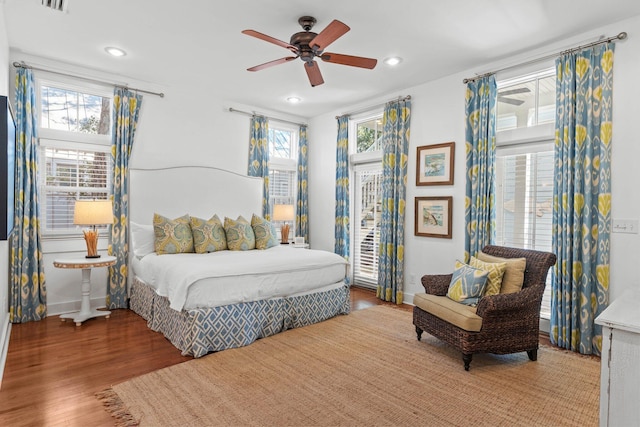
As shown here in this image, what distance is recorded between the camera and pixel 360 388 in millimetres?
2613

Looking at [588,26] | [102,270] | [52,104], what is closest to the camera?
[588,26]

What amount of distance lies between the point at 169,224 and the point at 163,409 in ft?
7.76

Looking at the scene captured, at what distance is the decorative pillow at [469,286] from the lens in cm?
314

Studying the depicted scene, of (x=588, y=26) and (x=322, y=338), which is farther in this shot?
(x=322, y=338)

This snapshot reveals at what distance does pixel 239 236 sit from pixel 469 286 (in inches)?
106

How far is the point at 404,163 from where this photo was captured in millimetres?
4941

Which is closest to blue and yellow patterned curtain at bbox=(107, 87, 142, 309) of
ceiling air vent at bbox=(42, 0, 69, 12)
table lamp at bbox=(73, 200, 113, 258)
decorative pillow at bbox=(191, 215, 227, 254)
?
table lamp at bbox=(73, 200, 113, 258)

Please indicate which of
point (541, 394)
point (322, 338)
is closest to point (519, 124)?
point (541, 394)

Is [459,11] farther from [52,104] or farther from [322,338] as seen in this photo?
[52,104]

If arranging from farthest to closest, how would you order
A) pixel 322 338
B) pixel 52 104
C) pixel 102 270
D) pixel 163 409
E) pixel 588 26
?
1. pixel 102 270
2. pixel 52 104
3. pixel 322 338
4. pixel 588 26
5. pixel 163 409

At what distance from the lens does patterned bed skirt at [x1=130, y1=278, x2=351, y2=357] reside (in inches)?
122

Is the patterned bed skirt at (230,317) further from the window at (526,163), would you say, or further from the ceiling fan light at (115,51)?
the ceiling fan light at (115,51)

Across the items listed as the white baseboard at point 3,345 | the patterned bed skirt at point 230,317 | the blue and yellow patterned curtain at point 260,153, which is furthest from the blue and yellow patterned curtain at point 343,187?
the white baseboard at point 3,345

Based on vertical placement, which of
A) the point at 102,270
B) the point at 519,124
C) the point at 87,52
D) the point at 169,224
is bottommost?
the point at 102,270
